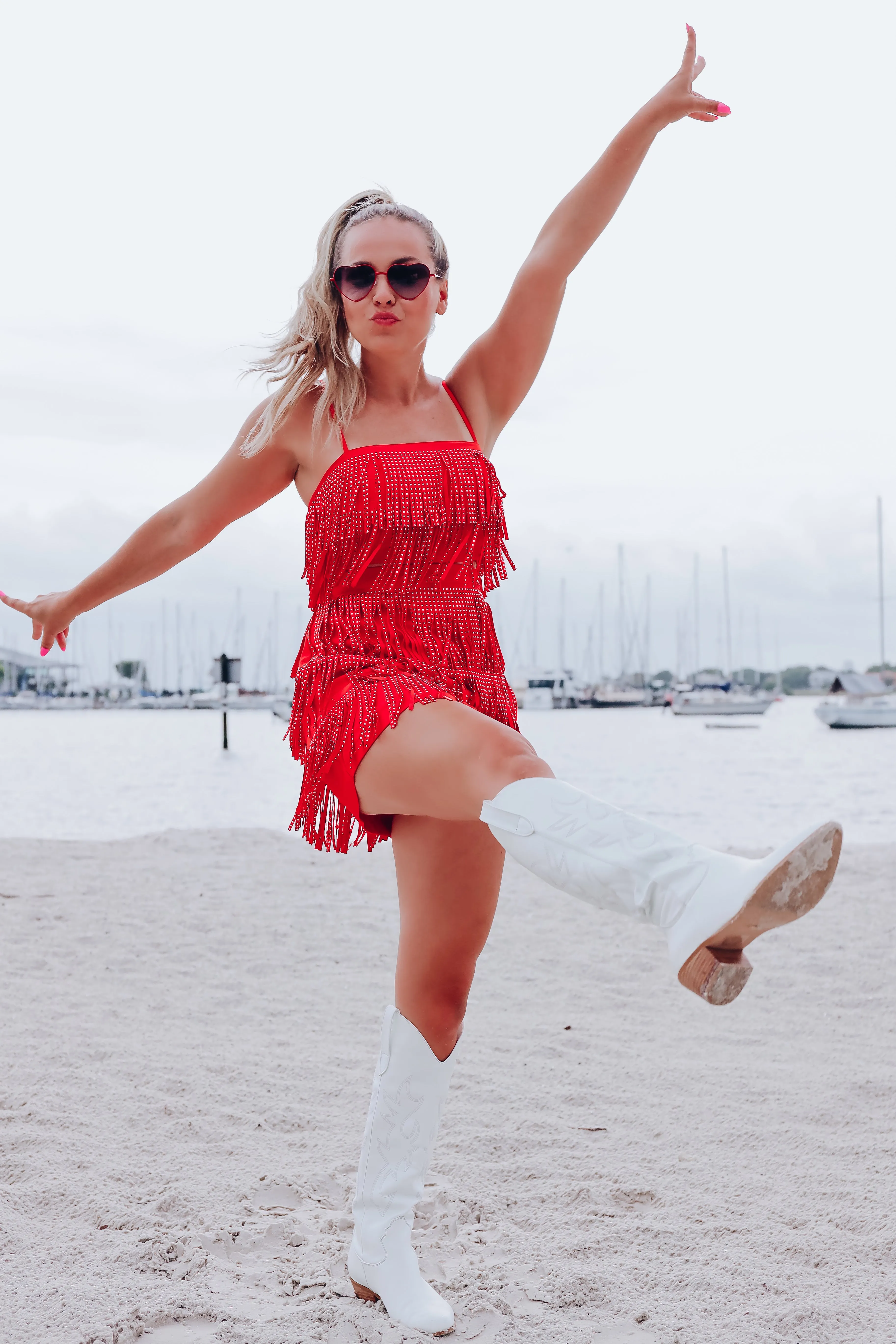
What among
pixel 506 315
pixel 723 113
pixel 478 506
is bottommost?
pixel 478 506

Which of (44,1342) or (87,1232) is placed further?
(87,1232)

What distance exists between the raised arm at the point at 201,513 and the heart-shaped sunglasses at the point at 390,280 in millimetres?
342

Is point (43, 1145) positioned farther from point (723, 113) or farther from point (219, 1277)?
point (723, 113)

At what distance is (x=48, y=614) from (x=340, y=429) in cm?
96

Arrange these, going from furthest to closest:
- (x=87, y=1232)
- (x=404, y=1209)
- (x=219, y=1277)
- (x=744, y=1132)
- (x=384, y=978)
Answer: (x=384, y=978), (x=744, y=1132), (x=87, y=1232), (x=219, y=1277), (x=404, y=1209)

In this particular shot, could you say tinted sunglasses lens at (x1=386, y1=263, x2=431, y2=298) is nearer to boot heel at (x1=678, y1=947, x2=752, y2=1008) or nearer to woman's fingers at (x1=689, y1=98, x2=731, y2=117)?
woman's fingers at (x1=689, y1=98, x2=731, y2=117)

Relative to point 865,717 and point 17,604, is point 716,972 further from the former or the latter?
point 865,717

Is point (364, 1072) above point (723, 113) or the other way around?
the other way around

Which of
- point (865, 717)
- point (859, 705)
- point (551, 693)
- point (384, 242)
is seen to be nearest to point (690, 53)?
point (384, 242)

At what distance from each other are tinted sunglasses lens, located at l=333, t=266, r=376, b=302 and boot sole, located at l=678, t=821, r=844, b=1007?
1.47 metres

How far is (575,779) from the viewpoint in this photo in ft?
70.8

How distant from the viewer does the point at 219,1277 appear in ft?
8.43

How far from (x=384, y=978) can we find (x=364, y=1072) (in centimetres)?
149

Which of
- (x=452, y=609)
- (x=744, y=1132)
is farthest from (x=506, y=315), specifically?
(x=744, y=1132)
